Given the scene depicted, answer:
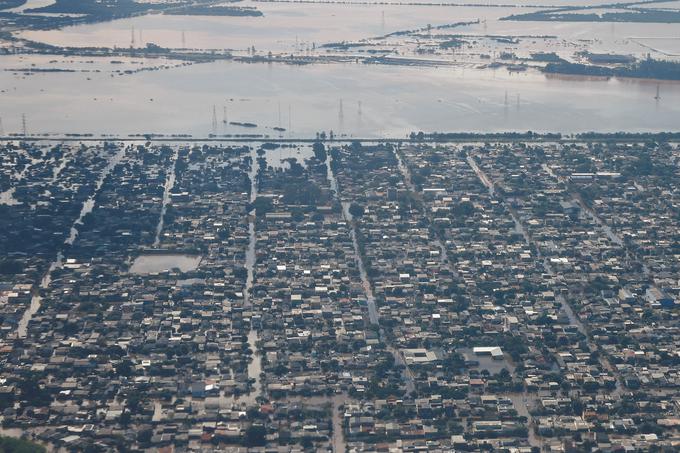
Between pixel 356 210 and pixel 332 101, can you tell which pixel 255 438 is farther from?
pixel 332 101

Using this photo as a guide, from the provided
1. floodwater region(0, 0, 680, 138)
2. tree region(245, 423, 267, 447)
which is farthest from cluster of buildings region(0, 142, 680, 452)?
floodwater region(0, 0, 680, 138)

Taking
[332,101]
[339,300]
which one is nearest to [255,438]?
[339,300]

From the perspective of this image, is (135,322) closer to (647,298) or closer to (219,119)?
(647,298)

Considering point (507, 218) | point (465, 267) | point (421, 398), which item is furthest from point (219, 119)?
point (421, 398)

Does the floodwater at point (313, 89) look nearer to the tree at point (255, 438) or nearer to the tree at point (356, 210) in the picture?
the tree at point (356, 210)

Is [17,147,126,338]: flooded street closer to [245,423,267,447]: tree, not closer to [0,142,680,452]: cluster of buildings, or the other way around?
[0,142,680,452]: cluster of buildings
